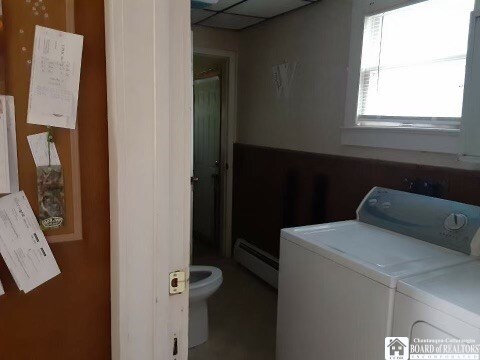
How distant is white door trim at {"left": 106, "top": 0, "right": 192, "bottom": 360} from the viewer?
820 mm

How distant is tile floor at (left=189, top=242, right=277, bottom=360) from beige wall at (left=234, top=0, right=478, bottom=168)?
1.23 meters

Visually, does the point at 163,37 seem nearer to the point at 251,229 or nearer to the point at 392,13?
the point at 392,13

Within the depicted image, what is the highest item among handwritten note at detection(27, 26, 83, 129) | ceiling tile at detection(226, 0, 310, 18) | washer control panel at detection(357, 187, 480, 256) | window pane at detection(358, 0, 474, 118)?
ceiling tile at detection(226, 0, 310, 18)

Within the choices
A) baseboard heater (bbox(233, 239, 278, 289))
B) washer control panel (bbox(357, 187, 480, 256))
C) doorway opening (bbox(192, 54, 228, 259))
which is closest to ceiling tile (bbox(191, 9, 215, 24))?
doorway opening (bbox(192, 54, 228, 259))

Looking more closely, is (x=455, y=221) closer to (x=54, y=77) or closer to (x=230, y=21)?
(x=54, y=77)

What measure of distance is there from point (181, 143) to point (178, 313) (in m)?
0.41

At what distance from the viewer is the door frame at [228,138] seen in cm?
367

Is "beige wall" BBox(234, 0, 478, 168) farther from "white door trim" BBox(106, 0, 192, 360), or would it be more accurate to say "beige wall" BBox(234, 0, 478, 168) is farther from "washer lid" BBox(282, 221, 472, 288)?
"white door trim" BBox(106, 0, 192, 360)

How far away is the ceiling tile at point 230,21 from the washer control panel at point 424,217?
1.85 meters

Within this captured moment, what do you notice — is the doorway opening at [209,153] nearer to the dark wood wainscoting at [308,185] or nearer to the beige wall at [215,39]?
the beige wall at [215,39]

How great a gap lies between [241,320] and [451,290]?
1755 millimetres

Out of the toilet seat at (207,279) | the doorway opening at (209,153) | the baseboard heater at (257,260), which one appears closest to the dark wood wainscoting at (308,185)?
the baseboard heater at (257,260)

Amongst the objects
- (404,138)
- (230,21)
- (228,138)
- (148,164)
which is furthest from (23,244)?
(228,138)

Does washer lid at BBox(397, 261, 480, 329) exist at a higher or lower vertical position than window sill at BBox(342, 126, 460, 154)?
lower
